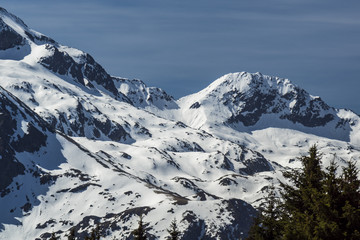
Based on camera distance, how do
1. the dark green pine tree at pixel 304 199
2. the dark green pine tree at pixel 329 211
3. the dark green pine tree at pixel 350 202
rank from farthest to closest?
the dark green pine tree at pixel 304 199 < the dark green pine tree at pixel 329 211 < the dark green pine tree at pixel 350 202

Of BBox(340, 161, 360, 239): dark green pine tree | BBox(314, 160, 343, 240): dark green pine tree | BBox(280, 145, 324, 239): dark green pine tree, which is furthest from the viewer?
BBox(280, 145, 324, 239): dark green pine tree

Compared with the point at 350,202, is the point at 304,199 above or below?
below

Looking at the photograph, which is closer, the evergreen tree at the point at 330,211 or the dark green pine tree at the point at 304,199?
the evergreen tree at the point at 330,211

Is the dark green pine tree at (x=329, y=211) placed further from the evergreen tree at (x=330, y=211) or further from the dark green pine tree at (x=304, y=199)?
the dark green pine tree at (x=304, y=199)

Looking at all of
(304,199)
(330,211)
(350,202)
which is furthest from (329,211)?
(304,199)

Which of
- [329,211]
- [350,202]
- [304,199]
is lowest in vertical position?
[329,211]

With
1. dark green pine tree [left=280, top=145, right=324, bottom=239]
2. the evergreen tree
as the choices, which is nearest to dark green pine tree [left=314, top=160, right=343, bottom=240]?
the evergreen tree

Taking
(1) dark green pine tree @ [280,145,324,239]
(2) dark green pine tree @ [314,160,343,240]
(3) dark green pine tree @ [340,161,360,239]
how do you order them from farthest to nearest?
(1) dark green pine tree @ [280,145,324,239] → (2) dark green pine tree @ [314,160,343,240] → (3) dark green pine tree @ [340,161,360,239]

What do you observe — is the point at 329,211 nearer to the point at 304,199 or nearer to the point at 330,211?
the point at 330,211

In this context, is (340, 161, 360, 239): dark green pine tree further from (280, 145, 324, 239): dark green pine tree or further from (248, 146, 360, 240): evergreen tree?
(280, 145, 324, 239): dark green pine tree

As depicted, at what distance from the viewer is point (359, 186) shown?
29438 millimetres

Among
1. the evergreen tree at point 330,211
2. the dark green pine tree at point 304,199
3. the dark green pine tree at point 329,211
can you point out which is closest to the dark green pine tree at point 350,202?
the evergreen tree at point 330,211

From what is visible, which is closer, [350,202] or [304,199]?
[350,202]

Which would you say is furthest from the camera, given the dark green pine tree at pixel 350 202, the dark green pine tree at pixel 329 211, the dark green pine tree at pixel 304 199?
the dark green pine tree at pixel 304 199
